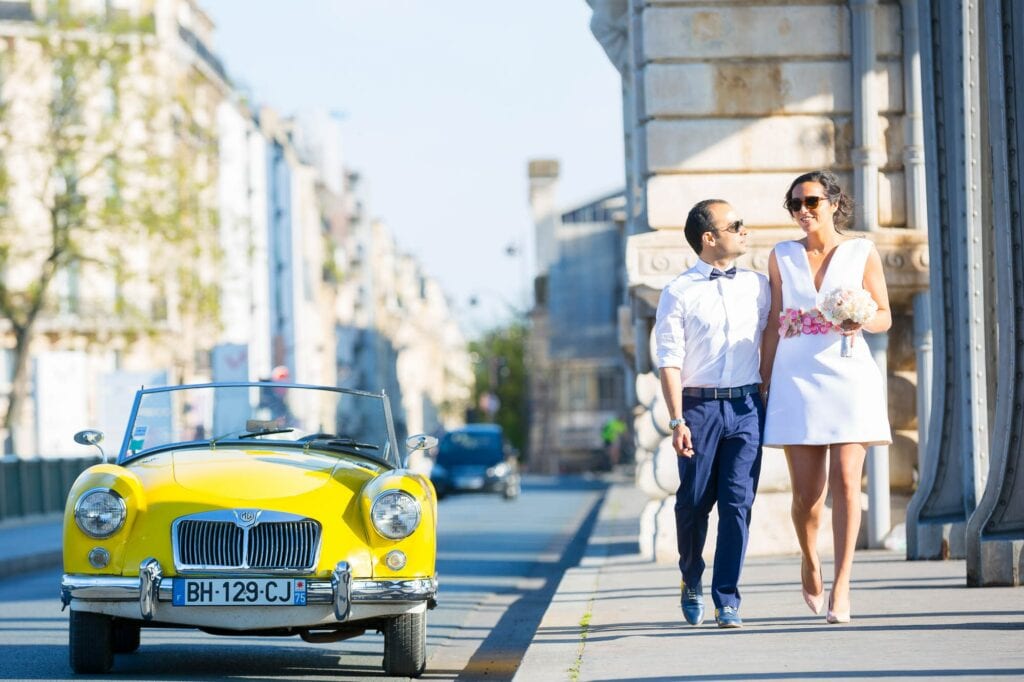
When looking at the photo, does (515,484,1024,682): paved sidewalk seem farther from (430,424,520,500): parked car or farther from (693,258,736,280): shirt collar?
(430,424,520,500): parked car

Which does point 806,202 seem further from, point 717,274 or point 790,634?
point 790,634

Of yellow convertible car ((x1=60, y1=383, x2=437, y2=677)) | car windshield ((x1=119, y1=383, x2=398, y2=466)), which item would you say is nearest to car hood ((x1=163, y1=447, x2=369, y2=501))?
yellow convertible car ((x1=60, y1=383, x2=437, y2=677))

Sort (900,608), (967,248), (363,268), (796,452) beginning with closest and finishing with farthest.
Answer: (796,452), (900,608), (967,248), (363,268)

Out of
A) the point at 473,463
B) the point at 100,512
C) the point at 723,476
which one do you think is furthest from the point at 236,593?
the point at 473,463

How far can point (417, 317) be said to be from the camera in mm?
187750

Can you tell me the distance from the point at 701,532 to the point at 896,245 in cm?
671

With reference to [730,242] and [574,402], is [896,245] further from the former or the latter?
[574,402]

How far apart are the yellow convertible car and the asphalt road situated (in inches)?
11.2

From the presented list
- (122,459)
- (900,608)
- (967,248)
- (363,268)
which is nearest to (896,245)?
(967,248)

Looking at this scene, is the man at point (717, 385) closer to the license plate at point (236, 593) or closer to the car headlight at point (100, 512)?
the license plate at point (236, 593)

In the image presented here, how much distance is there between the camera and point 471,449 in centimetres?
5366

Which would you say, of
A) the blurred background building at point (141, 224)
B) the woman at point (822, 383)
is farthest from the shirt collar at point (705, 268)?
the blurred background building at point (141, 224)

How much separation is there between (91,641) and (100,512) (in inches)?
24.0

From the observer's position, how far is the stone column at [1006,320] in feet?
36.9
